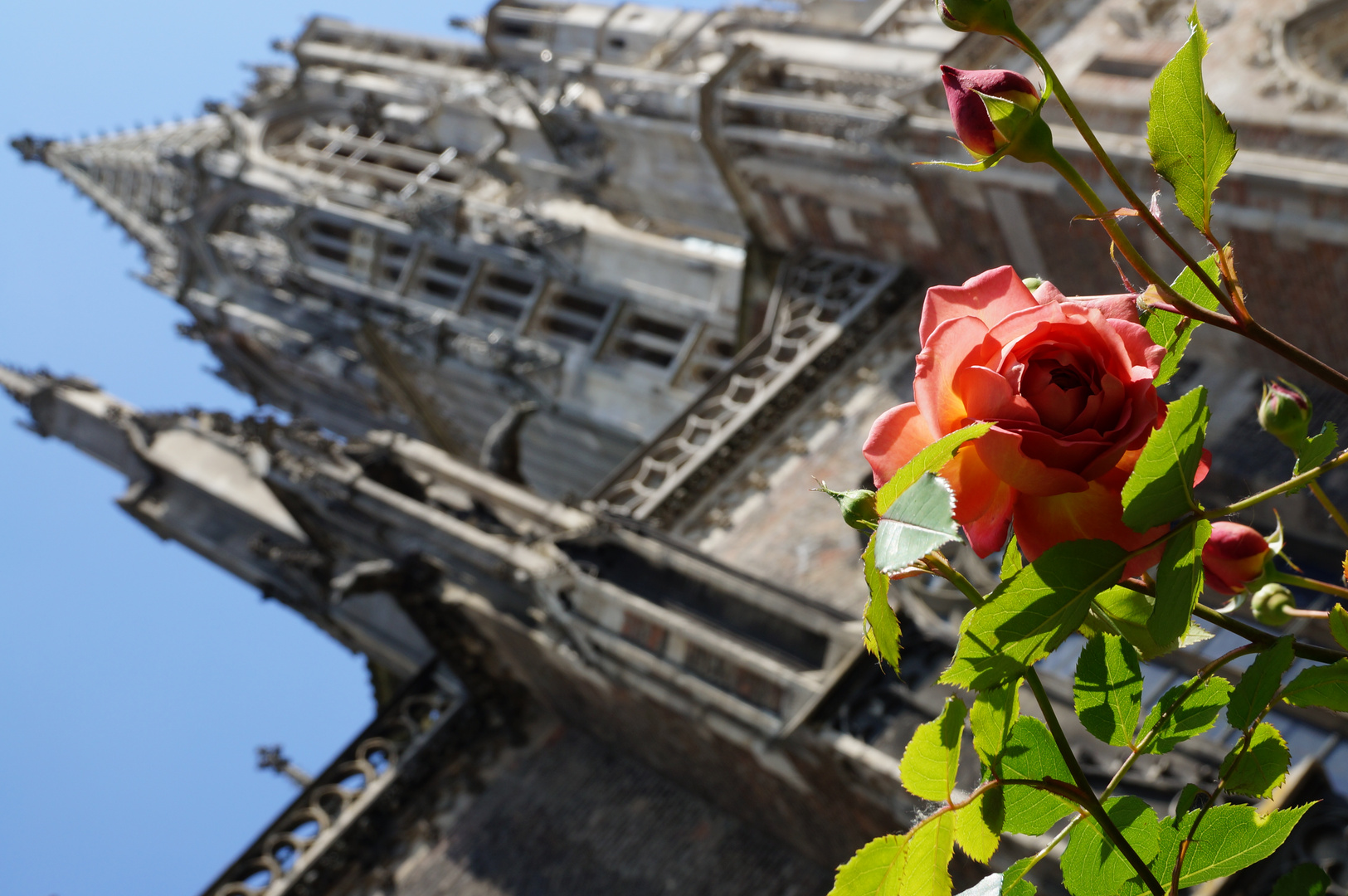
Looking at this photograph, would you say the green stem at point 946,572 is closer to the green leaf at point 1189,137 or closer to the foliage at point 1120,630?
the foliage at point 1120,630

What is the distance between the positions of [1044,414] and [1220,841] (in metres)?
1.08

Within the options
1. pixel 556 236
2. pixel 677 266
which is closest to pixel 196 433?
pixel 556 236

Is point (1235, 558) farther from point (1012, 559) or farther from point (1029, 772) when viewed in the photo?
point (1029, 772)

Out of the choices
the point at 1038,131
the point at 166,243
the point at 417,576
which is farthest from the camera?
the point at 166,243

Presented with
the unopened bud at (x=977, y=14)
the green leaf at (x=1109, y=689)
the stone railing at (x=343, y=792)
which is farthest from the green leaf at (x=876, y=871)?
the stone railing at (x=343, y=792)

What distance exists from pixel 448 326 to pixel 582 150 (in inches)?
170

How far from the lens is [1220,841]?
2.75m

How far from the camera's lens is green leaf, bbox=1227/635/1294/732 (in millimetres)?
2557

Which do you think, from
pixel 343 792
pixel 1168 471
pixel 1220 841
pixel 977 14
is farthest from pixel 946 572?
pixel 343 792

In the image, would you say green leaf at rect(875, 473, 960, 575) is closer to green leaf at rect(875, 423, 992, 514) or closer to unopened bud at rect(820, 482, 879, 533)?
green leaf at rect(875, 423, 992, 514)

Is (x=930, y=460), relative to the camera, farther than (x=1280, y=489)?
No

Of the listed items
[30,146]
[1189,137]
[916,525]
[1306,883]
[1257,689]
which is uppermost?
[30,146]

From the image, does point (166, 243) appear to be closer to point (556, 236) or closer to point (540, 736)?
point (556, 236)

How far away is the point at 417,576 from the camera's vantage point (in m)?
14.9
